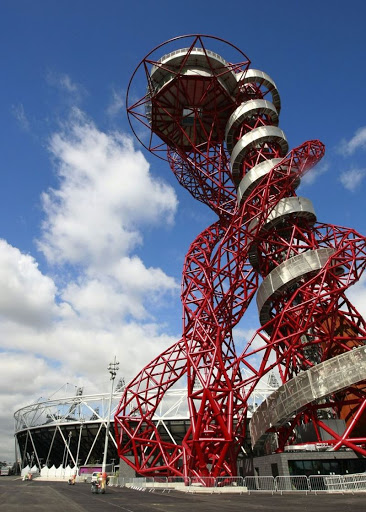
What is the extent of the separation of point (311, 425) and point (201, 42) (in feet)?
106

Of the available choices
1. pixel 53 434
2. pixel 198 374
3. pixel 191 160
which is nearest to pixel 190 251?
pixel 191 160

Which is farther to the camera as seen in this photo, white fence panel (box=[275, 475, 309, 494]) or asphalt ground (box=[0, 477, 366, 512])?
white fence panel (box=[275, 475, 309, 494])

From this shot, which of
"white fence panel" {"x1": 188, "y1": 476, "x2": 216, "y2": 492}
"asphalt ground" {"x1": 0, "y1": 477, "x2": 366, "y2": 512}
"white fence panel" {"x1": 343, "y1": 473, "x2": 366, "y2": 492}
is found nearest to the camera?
"asphalt ground" {"x1": 0, "y1": 477, "x2": 366, "y2": 512}

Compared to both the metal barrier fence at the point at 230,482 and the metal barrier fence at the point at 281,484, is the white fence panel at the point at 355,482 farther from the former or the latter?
the metal barrier fence at the point at 230,482

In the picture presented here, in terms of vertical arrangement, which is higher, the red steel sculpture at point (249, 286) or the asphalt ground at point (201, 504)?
the red steel sculpture at point (249, 286)

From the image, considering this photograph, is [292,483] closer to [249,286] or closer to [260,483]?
[260,483]

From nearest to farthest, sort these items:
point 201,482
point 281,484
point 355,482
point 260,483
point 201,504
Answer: point 201,504 < point 355,482 < point 281,484 < point 201,482 < point 260,483

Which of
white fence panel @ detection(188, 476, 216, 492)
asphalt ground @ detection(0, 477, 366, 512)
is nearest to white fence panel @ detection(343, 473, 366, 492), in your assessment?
asphalt ground @ detection(0, 477, 366, 512)

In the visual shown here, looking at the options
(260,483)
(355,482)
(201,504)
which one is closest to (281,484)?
(260,483)

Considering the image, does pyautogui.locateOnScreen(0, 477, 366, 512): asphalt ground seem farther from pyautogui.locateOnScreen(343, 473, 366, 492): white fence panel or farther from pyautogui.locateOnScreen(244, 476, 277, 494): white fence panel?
pyautogui.locateOnScreen(244, 476, 277, 494): white fence panel

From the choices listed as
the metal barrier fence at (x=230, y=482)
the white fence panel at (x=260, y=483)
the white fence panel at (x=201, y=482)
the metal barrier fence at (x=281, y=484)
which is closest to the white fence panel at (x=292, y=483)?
the metal barrier fence at (x=281, y=484)

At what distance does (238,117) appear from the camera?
3422 centimetres

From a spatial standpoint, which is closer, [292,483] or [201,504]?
[201,504]

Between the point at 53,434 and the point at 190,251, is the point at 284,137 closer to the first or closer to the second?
the point at 190,251
